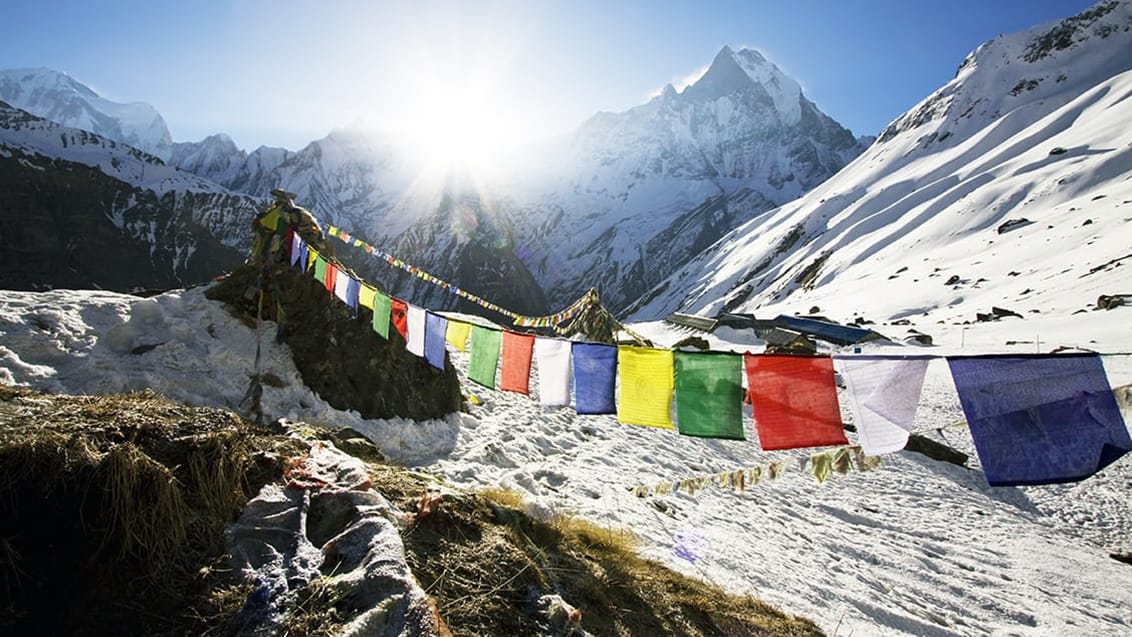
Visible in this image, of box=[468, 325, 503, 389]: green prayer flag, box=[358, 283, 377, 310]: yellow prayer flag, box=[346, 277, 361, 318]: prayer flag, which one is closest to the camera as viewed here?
box=[468, 325, 503, 389]: green prayer flag

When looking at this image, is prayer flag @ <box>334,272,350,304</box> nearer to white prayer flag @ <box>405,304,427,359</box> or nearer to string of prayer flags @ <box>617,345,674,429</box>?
white prayer flag @ <box>405,304,427,359</box>

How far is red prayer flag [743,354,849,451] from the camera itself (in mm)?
6109

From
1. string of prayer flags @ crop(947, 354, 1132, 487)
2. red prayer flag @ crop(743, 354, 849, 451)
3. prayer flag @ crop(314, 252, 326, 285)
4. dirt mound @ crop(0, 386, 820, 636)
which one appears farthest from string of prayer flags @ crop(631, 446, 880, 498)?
prayer flag @ crop(314, 252, 326, 285)

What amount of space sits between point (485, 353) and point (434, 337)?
3.31ft

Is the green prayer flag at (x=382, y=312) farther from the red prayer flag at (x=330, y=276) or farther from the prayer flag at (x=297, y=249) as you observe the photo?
the prayer flag at (x=297, y=249)

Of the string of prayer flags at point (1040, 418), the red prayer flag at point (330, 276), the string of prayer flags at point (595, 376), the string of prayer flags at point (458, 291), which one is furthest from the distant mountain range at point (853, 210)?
the red prayer flag at point (330, 276)

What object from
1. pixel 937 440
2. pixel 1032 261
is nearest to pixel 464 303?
pixel 1032 261

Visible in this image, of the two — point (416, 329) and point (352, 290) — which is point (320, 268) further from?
point (416, 329)

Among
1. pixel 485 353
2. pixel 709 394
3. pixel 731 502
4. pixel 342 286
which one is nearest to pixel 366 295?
pixel 342 286

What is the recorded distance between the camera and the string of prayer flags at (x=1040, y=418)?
5121mm

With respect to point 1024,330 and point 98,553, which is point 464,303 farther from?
point 98,553

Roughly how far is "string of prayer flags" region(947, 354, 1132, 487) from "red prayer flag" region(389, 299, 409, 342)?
8.07 meters

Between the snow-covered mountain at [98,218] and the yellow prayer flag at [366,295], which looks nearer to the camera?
the yellow prayer flag at [366,295]

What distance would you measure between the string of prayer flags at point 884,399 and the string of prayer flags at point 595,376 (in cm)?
290
